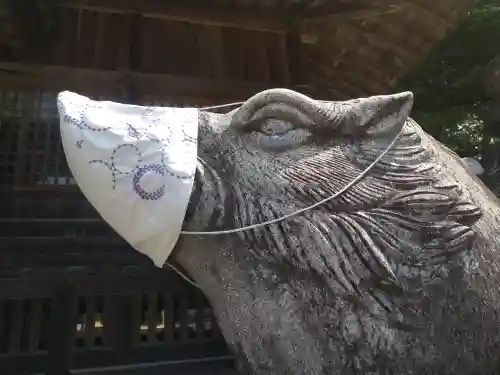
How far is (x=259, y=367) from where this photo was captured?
4.15ft

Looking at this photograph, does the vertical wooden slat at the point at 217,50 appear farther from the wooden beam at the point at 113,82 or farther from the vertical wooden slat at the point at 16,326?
the vertical wooden slat at the point at 16,326

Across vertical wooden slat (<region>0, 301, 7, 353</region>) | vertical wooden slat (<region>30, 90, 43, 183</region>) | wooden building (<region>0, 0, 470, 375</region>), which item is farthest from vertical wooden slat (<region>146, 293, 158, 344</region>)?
vertical wooden slat (<region>30, 90, 43, 183</region>)

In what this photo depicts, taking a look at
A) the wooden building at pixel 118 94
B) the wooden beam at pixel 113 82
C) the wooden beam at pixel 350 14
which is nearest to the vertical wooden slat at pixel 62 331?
the wooden building at pixel 118 94

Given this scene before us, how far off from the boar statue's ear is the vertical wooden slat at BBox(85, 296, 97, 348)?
2414 mm

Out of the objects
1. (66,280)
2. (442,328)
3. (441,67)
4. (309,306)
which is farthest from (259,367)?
(441,67)

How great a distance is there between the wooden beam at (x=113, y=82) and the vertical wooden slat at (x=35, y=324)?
1.29 m

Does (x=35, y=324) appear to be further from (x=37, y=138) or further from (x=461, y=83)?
(x=461, y=83)

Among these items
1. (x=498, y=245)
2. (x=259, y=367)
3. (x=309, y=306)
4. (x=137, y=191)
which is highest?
(x=137, y=191)

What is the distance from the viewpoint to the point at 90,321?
335cm

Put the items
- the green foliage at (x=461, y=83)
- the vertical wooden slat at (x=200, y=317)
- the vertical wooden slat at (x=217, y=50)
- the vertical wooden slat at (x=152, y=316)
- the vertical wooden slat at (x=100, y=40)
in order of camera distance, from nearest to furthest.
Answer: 1. the vertical wooden slat at (x=152, y=316)
2. the vertical wooden slat at (x=200, y=317)
3. the vertical wooden slat at (x=100, y=40)
4. the vertical wooden slat at (x=217, y=50)
5. the green foliage at (x=461, y=83)

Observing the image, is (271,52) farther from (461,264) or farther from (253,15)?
(461,264)

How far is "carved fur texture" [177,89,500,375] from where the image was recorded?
1216 millimetres

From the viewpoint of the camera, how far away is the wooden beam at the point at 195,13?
359cm

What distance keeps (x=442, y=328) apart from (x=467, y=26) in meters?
4.37
